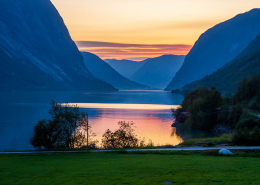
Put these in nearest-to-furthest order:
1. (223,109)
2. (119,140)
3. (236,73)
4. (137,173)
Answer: (137,173), (119,140), (223,109), (236,73)

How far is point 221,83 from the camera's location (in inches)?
6560

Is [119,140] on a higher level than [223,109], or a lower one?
lower

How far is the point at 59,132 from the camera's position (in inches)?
1302

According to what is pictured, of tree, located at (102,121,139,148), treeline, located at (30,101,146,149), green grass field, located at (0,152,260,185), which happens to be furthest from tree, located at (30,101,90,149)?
green grass field, located at (0,152,260,185)

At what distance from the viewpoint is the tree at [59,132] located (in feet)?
105

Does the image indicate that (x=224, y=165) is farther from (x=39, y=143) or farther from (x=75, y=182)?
(x=39, y=143)

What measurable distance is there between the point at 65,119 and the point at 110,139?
5721 mm

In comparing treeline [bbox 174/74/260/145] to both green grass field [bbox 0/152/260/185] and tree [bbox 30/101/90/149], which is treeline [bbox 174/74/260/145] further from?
green grass field [bbox 0/152/260/185]

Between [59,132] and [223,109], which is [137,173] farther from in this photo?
[223,109]

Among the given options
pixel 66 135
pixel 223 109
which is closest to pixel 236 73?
pixel 223 109

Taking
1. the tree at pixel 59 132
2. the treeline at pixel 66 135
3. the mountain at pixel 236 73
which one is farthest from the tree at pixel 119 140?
the mountain at pixel 236 73

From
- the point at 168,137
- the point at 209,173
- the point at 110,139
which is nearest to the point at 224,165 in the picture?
the point at 209,173

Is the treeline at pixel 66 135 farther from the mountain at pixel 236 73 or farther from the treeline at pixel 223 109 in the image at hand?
the mountain at pixel 236 73

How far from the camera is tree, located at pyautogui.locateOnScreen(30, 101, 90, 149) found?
32.1 meters
